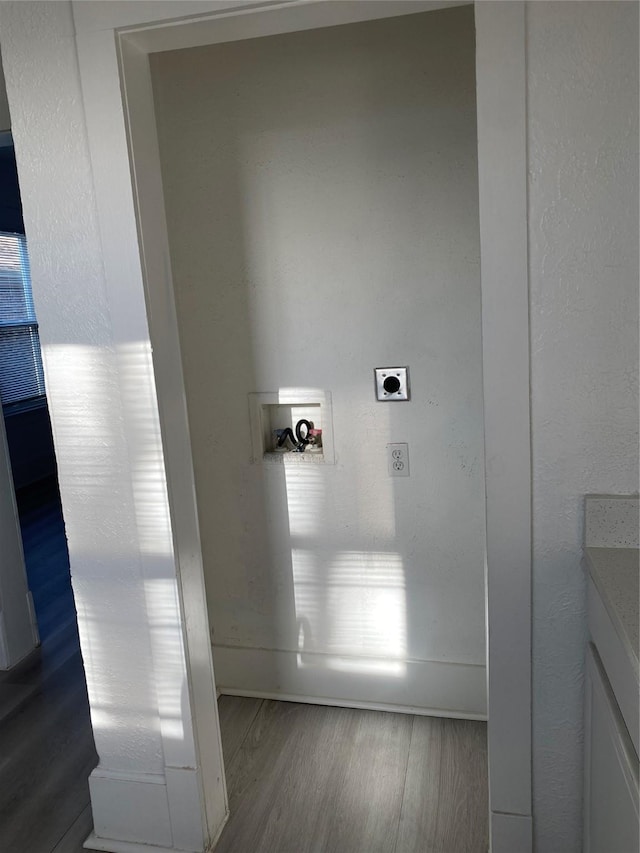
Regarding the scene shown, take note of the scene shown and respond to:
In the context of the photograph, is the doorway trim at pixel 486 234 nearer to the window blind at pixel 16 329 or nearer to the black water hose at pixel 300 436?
the black water hose at pixel 300 436

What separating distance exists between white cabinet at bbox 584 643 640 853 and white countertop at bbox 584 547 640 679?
186mm

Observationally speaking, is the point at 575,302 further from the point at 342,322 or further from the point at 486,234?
the point at 342,322

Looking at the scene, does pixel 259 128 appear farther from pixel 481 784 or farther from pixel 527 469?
pixel 481 784

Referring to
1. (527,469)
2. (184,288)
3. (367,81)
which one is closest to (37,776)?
(184,288)

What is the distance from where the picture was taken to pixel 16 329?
599 centimetres

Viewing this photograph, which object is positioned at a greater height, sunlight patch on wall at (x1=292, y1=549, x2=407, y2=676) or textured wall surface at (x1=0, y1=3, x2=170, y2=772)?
textured wall surface at (x1=0, y1=3, x2=170, y2=772)

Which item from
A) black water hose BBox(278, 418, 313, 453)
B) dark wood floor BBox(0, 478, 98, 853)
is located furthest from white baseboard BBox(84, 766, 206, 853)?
black water hose BBox(278, 418, 313, 453)

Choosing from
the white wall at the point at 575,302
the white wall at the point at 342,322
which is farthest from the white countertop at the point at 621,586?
the white wall at the point at 342,322

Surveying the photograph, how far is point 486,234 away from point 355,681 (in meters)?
1.77

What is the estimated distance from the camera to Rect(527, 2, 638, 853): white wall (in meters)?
1.41

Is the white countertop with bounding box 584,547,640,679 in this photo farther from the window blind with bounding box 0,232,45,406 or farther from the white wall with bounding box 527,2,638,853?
the window blind with bounding box 0,232,45,406

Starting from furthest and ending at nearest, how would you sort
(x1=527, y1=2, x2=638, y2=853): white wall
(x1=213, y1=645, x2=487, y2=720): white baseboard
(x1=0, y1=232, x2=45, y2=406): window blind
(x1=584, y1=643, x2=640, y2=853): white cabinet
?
(x1=0, y1=232, x2=45, y2=406): window blind
(x1=213, y1=645, x2=487, y2=720): white baseboard
(x1=527, y1=2, x2=638, y2=853): white wall
(x1=584, y1=643, x2=640, y2=853): white cabinet

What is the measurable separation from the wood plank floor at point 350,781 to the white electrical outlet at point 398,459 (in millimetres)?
912

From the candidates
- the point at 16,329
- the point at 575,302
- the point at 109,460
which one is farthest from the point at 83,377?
the point at 16,329
